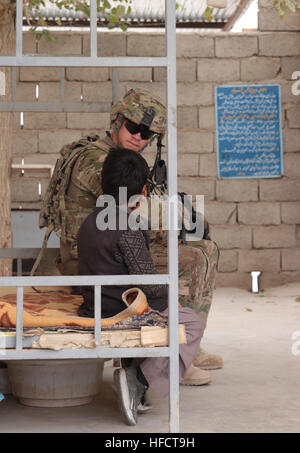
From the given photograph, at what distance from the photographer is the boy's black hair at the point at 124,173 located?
2.51 m

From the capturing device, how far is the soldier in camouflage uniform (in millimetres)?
2942

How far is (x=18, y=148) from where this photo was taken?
21.9 feet

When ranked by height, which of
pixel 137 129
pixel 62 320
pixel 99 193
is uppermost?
pixel 137 129

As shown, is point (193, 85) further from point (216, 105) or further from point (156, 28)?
point (156, 28)

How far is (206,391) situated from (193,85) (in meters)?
4.42

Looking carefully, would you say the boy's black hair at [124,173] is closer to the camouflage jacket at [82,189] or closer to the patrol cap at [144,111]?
the camouflage jacket at [82,189]

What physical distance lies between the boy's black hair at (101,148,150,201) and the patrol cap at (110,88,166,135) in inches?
19.5

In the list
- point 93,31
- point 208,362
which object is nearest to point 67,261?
point 208,362

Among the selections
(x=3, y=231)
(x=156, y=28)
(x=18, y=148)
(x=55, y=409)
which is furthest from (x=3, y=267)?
(x=156, y=28)

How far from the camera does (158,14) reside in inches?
279

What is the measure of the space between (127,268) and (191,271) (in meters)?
0.73

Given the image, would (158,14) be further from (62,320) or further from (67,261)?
(62,320)

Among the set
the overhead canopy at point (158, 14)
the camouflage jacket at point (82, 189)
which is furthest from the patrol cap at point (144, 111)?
the overhead canopy at point (158, 14)

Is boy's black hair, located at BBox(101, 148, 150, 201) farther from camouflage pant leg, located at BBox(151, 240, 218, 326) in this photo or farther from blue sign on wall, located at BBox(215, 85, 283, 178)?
blue sign on wall, located at BBox(215, 85, 283, 178)
